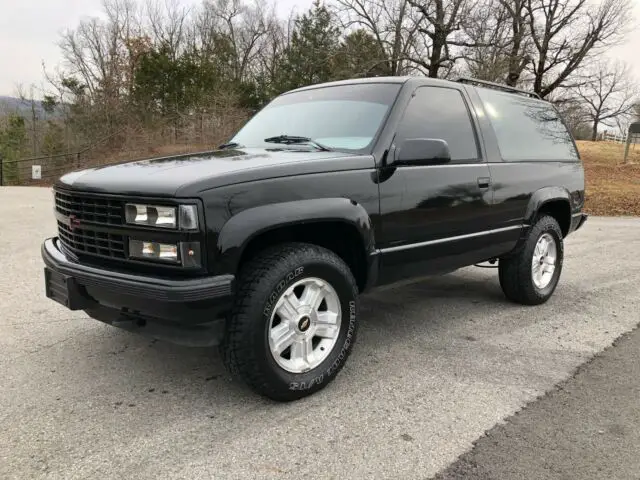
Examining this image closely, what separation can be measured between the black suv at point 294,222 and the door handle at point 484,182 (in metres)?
0.03

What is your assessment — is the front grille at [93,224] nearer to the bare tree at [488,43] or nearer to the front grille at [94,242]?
the front grille at [94,242]

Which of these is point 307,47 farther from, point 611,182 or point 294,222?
point 294,222

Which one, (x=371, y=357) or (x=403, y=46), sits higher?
(x=403, y=46)

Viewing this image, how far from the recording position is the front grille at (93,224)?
2891 millimetres

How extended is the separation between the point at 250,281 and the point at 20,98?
3717cm

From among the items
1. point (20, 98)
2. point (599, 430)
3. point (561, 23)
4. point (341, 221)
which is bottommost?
point (599, 430)

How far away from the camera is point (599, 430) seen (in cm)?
284

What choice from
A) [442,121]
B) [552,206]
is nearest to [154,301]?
[442,121]

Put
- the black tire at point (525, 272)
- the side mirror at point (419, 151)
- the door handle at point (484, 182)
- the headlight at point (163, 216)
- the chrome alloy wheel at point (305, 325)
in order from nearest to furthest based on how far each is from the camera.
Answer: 1. the headlight at point (163, 216)
2. the chrome alloy wheel at point (305, 325)
3. the side mirror at point (419, 151)
4. the door handle at point (484, 182)
5. the black tire at point (525, 272)

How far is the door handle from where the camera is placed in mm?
4199

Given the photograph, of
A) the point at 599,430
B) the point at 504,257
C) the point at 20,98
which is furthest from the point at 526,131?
the point at 20,98

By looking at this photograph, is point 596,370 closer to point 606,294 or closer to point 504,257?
point 504,257

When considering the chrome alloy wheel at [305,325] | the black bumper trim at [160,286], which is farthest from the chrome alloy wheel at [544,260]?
the black bumper trim at [160,286]

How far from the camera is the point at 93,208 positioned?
9.95 feet
